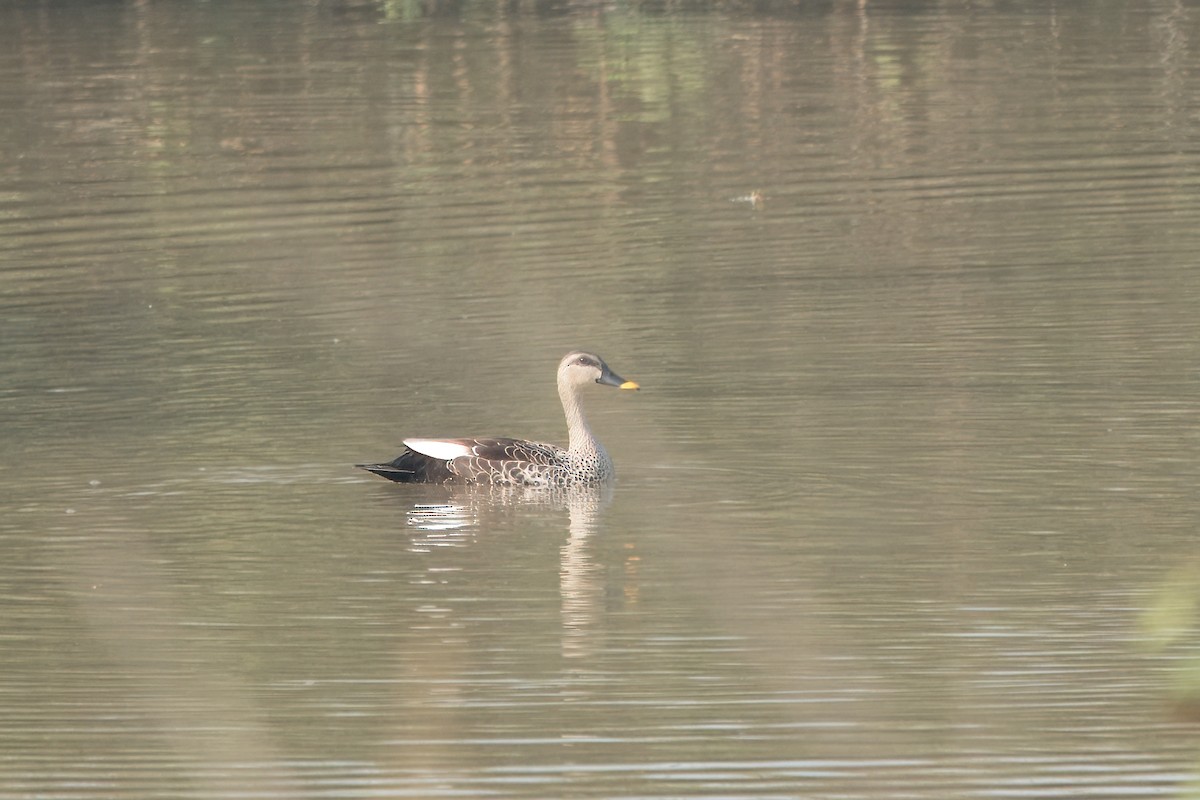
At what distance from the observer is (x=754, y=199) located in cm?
Result: 2389

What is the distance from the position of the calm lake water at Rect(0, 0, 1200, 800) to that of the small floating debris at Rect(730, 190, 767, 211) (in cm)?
13

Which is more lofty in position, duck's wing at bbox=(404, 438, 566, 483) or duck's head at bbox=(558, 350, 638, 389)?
duck's head at bbox=(558, 350, 638, 389)

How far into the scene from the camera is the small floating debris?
23.6 metres

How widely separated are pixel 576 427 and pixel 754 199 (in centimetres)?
1019

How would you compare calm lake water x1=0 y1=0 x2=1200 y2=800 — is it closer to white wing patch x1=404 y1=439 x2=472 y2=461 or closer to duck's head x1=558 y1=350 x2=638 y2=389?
white wing patch x1=404 y1=439 x2=472 y2=461

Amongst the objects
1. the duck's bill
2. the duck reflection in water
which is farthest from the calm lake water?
the duck's bill

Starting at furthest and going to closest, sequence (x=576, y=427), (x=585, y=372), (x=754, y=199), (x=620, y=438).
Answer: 1. (x=754, y=199)
2. (x=620, y=438)
3. (x=585, y=372)
4. (x=576, y=427)

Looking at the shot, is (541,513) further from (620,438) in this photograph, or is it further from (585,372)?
(620,438)

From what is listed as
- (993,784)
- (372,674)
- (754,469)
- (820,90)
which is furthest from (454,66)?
(993,784)

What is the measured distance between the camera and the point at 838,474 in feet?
43.6

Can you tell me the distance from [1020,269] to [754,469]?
7130 millimetres

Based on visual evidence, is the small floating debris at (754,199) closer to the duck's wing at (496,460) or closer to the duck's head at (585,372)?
the duck's head at (585,372)

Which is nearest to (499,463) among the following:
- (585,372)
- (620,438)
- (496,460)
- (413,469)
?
(496,460)

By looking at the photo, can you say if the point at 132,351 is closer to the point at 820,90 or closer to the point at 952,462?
the point at 952,462
